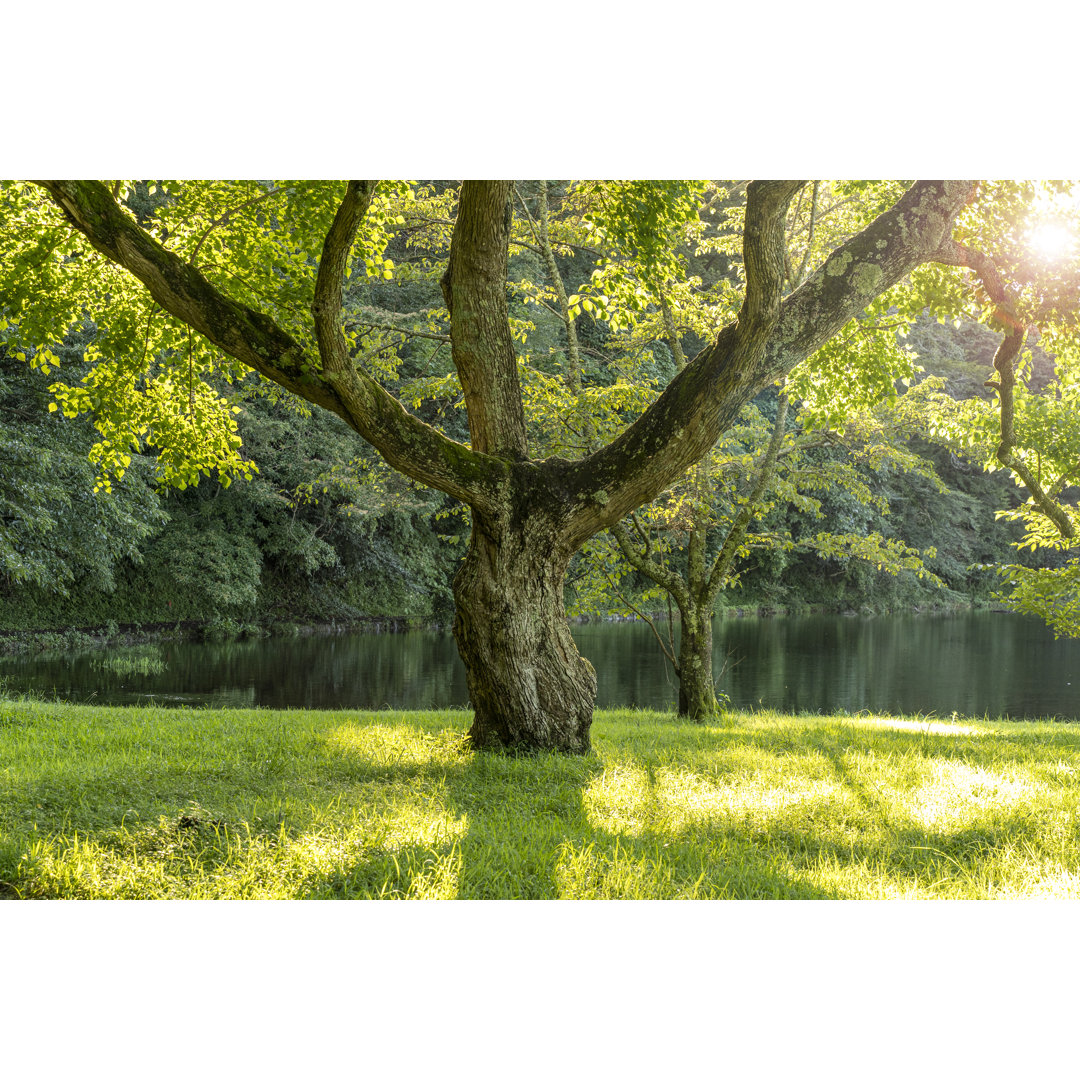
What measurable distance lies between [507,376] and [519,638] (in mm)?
2145

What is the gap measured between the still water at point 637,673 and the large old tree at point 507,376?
27.8 feet

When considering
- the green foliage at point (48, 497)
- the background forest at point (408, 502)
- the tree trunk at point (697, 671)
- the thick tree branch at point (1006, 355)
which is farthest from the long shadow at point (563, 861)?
the green foliage at point (48, 497)

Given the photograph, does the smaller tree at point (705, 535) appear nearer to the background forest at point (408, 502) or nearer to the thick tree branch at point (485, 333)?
the background forest at point (408, 502)

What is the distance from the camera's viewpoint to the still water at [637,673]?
15445 mm

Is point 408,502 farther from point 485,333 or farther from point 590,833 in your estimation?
point 590,833

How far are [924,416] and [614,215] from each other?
6782mm

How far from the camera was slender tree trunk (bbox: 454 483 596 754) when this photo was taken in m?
6.35

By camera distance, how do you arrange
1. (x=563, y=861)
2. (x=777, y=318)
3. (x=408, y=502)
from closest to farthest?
(x=563, y=861) < (x=777, y=318) < (x=408, y=502)

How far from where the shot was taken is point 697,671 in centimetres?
1036

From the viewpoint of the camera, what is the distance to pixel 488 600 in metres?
6.36

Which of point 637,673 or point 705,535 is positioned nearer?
point 705,535

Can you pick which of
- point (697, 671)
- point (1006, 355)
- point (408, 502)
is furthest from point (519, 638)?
point (408, 502)

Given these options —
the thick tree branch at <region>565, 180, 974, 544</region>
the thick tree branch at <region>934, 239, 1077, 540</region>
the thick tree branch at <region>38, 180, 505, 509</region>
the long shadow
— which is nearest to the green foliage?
the thick tree branch at <region>38, 180, 505, 509</region>

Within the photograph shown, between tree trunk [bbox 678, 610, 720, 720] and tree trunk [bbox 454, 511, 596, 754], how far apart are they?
394cm
